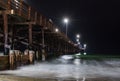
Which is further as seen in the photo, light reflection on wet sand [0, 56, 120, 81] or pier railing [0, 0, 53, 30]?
pier railing [0, 0, 53, 30]

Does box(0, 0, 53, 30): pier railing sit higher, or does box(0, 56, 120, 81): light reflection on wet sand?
Result: box(0, 0, 53, 30): pier railing

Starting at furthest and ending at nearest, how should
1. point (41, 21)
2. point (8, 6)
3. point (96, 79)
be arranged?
point (41, 21) < point (8, 6) < point (96, 79)

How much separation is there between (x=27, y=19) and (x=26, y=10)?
827 millimetres

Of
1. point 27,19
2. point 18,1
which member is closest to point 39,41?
point 27,19

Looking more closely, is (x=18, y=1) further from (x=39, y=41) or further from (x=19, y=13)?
(x=39, y=41)

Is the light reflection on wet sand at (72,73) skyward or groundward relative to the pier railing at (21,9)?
groundward

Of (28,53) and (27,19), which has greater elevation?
(27,19)

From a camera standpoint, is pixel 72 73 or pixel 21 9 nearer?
pixel 72 73

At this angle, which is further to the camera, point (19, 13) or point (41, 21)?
point (41, 21)

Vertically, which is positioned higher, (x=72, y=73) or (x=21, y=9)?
(x=21, y=9)

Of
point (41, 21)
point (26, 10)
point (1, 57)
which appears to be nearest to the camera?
point (1, 57)

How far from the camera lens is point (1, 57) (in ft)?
57.8

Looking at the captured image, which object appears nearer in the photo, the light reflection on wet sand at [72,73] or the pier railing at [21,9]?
the light reflection on wet sand at [72,73]

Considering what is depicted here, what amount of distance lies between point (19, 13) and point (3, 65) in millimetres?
5983
